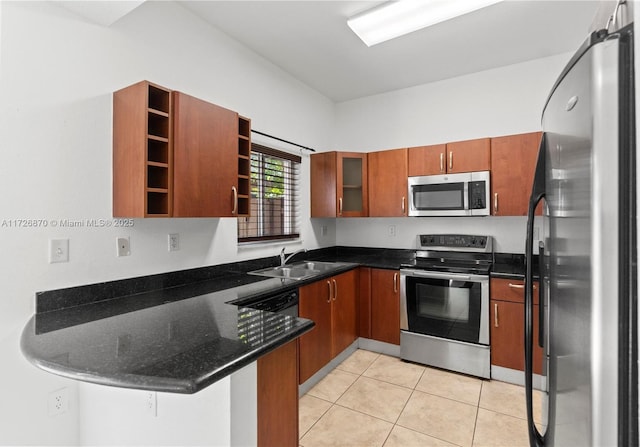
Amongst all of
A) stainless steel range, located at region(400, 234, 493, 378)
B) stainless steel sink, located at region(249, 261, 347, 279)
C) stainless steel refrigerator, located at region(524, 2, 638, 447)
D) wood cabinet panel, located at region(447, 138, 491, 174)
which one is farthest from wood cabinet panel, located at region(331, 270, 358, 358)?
stainless steel refrigerator, located at region(524, 2, 638, 447)

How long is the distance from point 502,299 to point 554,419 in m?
1.97

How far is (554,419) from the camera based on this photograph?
85 cm

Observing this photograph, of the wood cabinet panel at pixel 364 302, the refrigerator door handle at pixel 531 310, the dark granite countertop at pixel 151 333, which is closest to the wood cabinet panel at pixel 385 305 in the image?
the wood cabinet panel at pixel 364 302

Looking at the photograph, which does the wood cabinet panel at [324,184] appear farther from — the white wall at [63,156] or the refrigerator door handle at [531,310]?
the refrigerator door handle at [531,310]

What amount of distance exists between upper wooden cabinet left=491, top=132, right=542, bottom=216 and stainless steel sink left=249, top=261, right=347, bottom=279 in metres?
1.56

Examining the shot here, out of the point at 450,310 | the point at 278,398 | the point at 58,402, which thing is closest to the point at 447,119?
the point at 450,310

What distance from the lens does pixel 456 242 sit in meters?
3.23

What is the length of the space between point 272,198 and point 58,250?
1.78m

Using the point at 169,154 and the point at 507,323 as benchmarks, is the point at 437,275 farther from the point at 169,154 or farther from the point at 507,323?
the point at 169,154

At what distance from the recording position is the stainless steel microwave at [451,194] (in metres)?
2.88

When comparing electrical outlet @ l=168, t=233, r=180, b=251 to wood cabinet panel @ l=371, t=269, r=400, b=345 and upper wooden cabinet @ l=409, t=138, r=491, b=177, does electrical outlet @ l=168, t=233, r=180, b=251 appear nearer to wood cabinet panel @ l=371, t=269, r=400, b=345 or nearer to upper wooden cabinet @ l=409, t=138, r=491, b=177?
wood cabinet panel @ l=371, t=269, r=400, b=345

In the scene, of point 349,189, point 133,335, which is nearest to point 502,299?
point 349,189

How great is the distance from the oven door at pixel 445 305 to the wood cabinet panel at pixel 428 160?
0.99 m

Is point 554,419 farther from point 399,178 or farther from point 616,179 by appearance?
point 399,178
